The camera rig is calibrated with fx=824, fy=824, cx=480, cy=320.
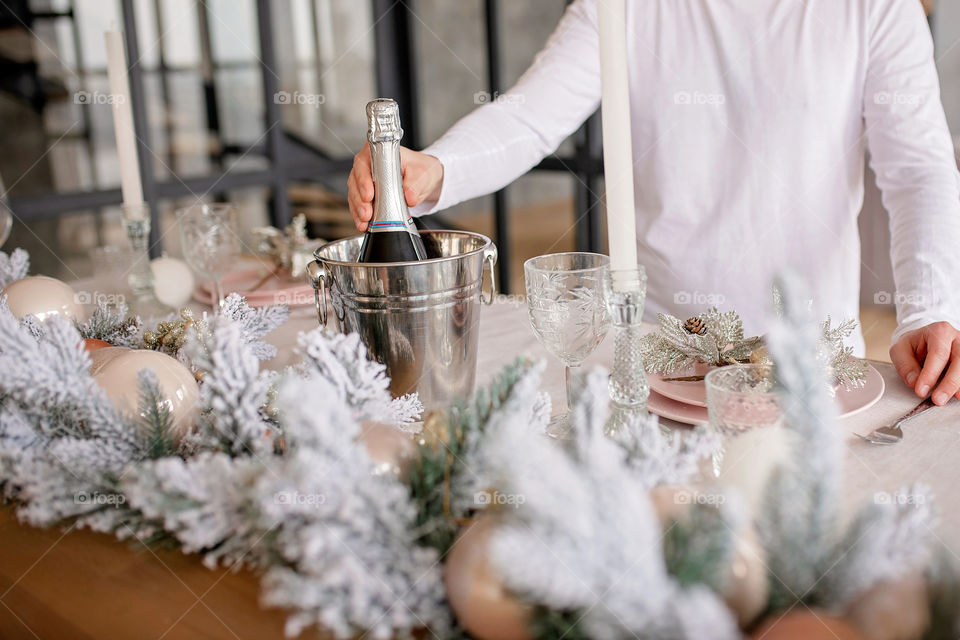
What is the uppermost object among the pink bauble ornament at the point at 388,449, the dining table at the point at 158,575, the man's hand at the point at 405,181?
the man's hand at the point at 405,181

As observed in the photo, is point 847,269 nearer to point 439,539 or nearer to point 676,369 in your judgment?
point 676,369

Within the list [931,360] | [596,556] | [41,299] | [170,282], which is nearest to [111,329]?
[41,299]

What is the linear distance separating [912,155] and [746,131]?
0.27 metres

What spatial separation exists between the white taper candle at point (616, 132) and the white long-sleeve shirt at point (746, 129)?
0.60 m

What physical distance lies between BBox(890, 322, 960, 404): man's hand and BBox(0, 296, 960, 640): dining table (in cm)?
5

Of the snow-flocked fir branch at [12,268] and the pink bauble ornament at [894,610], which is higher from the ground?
the snow-flocked fir branch at [12,268]

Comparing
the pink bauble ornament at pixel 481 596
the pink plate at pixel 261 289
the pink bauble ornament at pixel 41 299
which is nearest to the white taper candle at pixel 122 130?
the pink plate at pixel 261 289

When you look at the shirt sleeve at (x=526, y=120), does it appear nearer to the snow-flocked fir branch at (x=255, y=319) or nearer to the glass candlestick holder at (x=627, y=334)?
the snow-flocked fir branch at (x=255, y=319)

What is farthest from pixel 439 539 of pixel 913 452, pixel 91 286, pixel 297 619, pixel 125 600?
pixel 91 286

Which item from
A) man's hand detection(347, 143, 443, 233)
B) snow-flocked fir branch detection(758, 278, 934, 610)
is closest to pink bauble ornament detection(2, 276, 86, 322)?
man's hand detection(347, 143, 443, 233)

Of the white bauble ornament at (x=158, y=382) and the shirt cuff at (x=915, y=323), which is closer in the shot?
the white bauble ornament at (x=158, y=382)

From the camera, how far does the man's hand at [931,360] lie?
780mm

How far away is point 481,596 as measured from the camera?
401mm

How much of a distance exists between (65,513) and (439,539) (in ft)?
0.92
